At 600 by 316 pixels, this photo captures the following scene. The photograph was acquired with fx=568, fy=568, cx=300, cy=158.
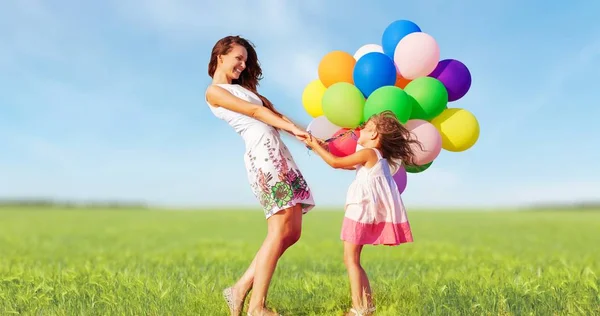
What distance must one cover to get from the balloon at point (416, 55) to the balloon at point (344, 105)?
18.5 inches

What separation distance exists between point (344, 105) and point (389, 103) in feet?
1.35

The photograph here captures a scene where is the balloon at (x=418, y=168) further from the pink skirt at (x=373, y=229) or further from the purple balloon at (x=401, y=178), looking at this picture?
the pink skirt at (x=373, y=229)

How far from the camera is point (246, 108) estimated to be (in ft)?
13.4

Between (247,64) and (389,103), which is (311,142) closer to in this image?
(389,103)

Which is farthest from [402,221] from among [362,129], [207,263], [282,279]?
[207,263]

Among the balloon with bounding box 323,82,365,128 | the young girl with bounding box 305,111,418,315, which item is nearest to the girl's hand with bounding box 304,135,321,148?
the young girl with bounding box 305,111,418,315

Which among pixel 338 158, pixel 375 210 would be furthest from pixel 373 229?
pixel 338 158

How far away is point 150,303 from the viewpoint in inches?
197

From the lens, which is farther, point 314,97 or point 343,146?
point 314,97

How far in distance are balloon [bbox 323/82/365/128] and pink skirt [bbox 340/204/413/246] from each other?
2.58ft

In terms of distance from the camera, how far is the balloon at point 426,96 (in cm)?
459

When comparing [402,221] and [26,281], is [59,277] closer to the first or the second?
[26,281]

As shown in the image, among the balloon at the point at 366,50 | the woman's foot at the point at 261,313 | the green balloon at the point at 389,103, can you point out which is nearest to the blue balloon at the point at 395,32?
the balloon at the point at 366,50

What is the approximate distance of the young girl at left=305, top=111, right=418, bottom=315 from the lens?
417 cm
